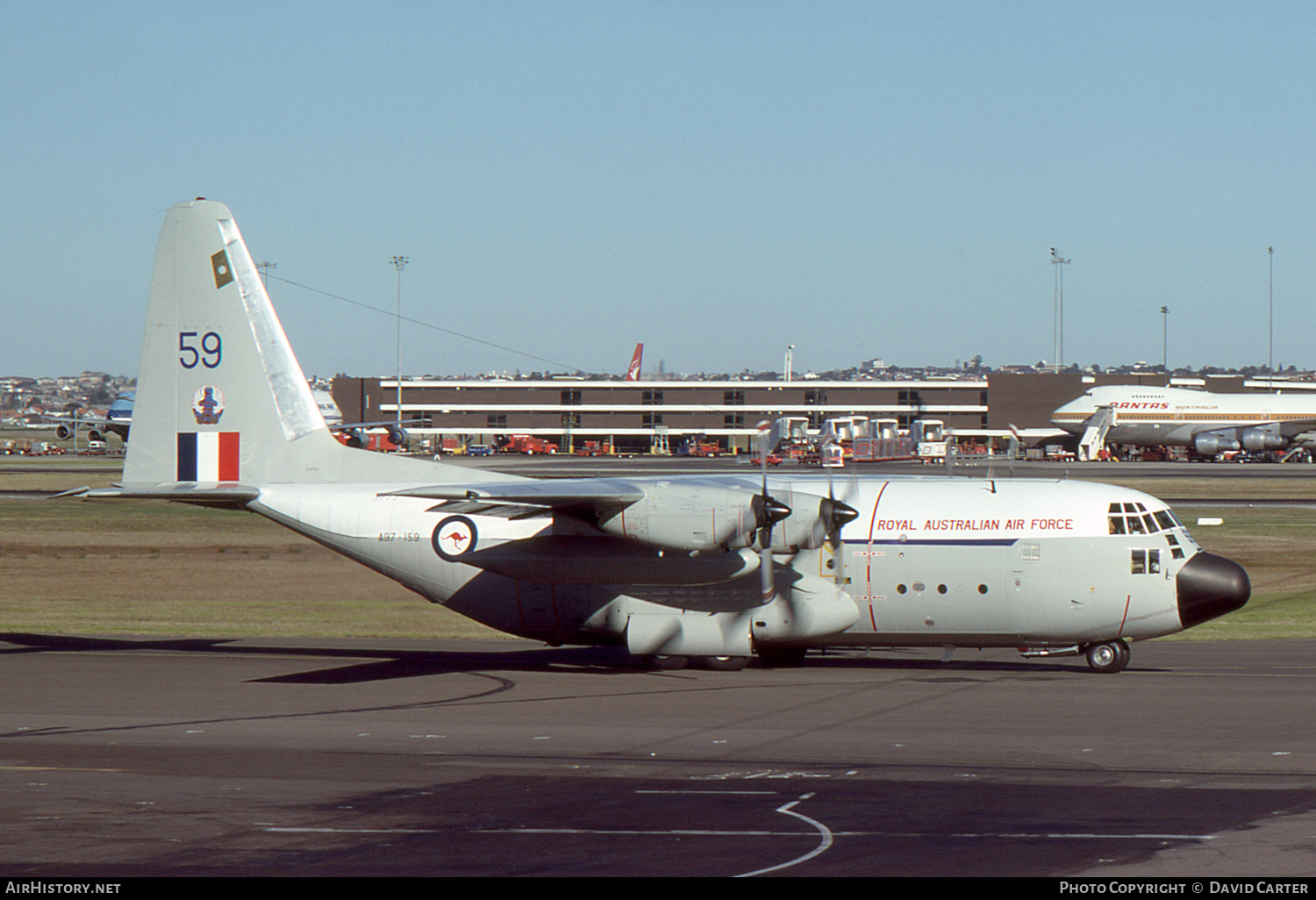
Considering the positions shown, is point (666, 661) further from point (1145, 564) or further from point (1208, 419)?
point (1208, 419)

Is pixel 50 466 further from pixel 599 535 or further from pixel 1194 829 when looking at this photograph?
pixel 1194 829

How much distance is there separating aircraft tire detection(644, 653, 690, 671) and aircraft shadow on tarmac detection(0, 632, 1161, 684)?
0.17m

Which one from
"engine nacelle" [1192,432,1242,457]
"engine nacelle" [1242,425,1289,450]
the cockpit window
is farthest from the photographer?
"engine nacelle" [1242,425,1289,450]

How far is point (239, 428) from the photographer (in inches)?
1096

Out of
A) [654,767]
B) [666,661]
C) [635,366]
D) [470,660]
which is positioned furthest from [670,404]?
[654,767]

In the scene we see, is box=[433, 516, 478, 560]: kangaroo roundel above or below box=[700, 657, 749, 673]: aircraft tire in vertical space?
above

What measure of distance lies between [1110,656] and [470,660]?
13.2 m

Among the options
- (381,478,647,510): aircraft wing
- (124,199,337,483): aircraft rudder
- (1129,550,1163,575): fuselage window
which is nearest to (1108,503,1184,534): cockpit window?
(1129,550,1163,575): fuselage window

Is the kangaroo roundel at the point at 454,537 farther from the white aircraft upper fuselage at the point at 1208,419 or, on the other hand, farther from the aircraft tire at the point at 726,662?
the white aircraft upper fuselage at the point at 1208,419

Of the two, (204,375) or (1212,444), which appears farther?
(1212,444)

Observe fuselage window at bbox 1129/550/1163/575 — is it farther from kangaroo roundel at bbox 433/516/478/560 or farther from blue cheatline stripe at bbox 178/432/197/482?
blue cheatline stripe at bbox 178/432/197/482

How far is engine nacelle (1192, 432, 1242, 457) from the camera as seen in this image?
110 m

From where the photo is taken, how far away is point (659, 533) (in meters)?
23.7

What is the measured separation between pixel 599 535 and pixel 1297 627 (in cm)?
1917
